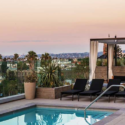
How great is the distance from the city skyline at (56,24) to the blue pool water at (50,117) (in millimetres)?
8283

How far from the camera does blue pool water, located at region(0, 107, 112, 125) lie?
30.8ft

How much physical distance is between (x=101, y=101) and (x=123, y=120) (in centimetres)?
420

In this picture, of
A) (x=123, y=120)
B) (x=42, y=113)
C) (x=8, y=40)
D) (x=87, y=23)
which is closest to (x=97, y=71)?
(x=87, y=23)

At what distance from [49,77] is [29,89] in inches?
43.0

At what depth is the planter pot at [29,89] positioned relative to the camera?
12945mm

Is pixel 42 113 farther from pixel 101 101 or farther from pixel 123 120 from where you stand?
pixel 123 120

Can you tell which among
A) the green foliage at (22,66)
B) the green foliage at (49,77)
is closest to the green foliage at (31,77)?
the green foliage at (22,66)

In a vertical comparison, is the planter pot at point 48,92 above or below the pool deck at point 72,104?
above

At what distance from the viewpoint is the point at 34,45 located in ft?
71.3

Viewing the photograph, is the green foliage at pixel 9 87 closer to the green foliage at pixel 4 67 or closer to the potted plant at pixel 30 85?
the green foliage at pixel 4 67

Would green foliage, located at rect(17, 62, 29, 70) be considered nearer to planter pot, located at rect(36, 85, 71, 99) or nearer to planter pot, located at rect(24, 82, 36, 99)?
planter pot, located at rect(24, 82, 36, 99)

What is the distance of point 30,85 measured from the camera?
42.5ft

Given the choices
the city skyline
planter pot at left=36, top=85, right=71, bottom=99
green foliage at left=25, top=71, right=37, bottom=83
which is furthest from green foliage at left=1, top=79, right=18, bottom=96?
the city skyline

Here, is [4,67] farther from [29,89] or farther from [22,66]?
[29,89]
